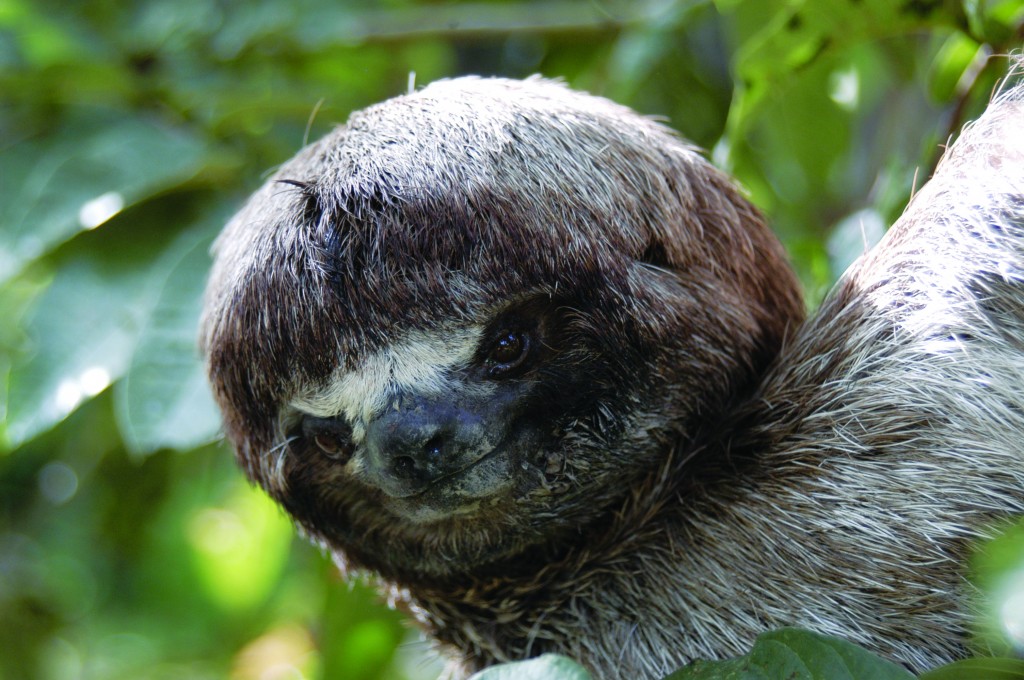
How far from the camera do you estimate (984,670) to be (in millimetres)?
1823

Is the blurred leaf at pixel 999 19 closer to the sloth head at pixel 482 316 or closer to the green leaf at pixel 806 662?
the sloth head at pixel 482 316

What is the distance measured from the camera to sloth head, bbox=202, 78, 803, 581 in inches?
93.3

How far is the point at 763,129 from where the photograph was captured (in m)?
4.71

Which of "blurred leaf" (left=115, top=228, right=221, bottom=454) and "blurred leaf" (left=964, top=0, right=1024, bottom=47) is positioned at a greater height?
"blurred leaf" (left=964, top=0, right=1024, bottom=47)

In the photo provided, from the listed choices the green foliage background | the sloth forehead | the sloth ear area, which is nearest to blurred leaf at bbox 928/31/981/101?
the green foliage background

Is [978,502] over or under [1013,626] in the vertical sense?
over

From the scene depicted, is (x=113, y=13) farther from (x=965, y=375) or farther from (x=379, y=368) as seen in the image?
(x=965, y=375)

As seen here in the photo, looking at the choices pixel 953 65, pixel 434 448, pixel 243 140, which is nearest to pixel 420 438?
pixel 434 448

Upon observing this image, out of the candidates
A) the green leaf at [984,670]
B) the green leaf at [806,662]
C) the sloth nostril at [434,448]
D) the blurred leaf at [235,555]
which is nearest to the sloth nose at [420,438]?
the sloth nostril at [434,448]

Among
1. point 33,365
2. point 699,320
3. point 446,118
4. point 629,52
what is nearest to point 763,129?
point 629,52

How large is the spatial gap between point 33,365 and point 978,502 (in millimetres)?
3223

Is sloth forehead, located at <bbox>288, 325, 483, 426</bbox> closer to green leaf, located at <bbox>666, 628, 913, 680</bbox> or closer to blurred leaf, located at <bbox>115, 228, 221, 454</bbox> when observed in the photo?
green leaf, located at <bbox>666, 628, 913, 680</bbox>

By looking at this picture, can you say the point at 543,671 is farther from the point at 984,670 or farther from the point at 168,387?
the point at 168,387

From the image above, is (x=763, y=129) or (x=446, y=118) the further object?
(x=763, y=129)
